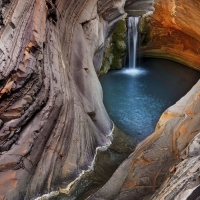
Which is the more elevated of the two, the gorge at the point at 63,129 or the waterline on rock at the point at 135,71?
the waterline on rock at the point at 135,71

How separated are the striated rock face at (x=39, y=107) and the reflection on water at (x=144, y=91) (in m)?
1.66

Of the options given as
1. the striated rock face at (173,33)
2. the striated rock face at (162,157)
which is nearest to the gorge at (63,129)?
the striated rock face at (162,157)

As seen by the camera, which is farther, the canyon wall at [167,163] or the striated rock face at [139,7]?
the striated rock face at [139,7]

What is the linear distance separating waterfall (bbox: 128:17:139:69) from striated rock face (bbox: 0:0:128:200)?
684cm

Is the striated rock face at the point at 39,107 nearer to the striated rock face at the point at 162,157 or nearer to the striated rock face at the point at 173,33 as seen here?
the striated rock face at the point at 162,157

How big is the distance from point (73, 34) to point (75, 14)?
2.78 ft

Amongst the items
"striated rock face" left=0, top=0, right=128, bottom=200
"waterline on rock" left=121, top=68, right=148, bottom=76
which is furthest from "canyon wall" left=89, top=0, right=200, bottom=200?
"waterline on rock" left=121, top=68, right=148, bottom=76

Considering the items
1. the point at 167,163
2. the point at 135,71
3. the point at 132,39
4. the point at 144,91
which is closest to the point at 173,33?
the point at 132,39

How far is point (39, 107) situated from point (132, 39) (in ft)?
31.4

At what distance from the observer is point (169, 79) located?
1216 cm

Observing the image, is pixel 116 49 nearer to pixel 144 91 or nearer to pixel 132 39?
pixel 132 39

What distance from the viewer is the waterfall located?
44.5ft

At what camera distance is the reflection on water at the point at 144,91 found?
8695 mm

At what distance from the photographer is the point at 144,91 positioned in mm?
11000
